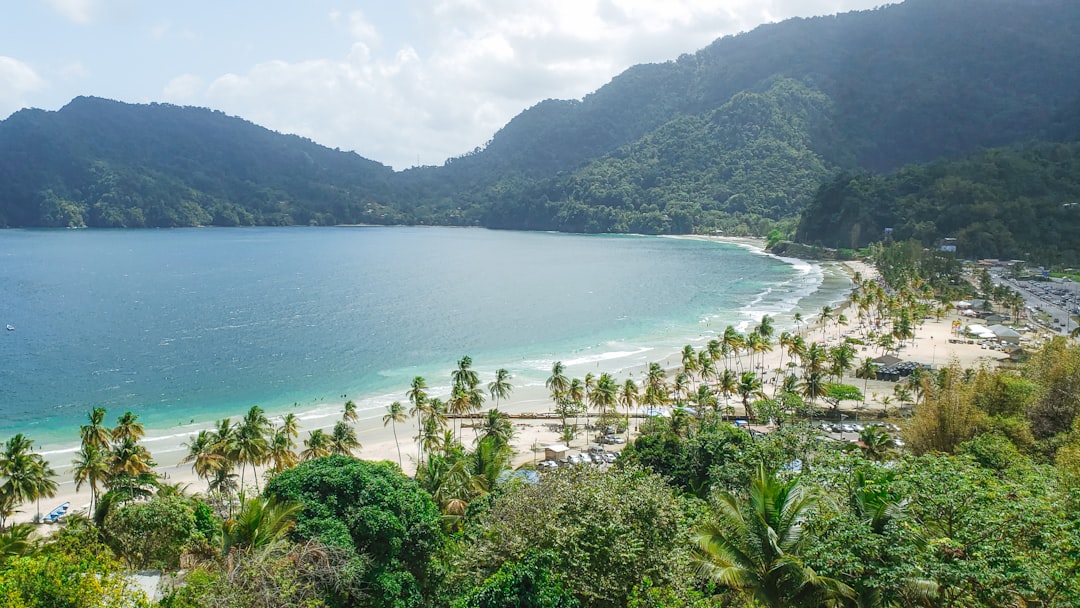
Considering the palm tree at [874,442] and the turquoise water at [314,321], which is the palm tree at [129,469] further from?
the palm tree at [874,442]

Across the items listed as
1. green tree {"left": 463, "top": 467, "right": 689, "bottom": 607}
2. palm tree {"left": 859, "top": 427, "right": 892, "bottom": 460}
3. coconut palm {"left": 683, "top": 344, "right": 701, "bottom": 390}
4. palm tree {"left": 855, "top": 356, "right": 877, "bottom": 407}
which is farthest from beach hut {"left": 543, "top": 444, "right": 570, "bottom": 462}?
palm tree {"left": 855, "top": 356, "right": 877, "bottom": 407}

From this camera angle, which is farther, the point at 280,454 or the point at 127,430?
the point at 127,430

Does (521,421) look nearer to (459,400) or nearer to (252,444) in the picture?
(459,400)

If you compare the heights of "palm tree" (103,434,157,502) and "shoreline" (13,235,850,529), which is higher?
"palm tree" (103,434,157,502)

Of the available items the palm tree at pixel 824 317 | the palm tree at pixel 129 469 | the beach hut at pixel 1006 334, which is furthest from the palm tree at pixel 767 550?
the beach hut at pixel 1006 334

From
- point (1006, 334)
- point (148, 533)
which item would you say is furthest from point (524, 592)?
point (1006, 334)

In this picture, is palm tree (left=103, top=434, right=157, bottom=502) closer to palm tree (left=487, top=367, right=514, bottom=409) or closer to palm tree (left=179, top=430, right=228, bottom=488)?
palm tree (left=179, top=430, right=228, bottom=488)
